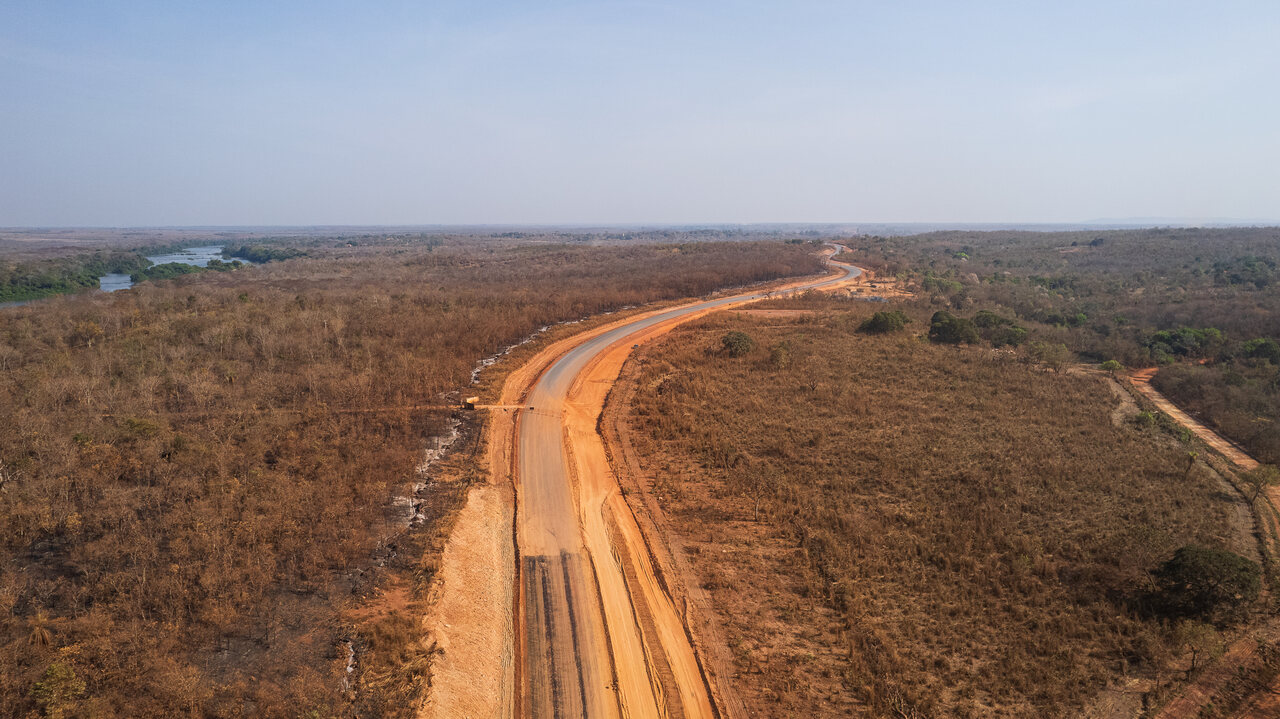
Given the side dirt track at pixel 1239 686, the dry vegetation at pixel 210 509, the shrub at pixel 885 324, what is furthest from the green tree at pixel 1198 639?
the shrub at pixel 885 324

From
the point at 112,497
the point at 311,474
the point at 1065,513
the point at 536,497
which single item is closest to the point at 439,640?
the point at 536,497

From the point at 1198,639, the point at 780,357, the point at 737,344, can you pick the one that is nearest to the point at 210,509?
the point at 1198,639

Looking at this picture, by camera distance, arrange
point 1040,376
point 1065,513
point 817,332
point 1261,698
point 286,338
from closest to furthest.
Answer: point 1261,698 → point 1065,513 → point 1040,376 → point 286,338 → point 817,332

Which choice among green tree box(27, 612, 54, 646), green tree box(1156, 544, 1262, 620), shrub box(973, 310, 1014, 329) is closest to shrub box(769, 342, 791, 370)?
shrub box(973, 310, 1014, 329)

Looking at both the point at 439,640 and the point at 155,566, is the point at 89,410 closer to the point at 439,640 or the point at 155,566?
the point at 155,566

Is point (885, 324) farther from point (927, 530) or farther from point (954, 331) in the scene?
point (927, 530)

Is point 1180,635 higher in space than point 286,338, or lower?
lower

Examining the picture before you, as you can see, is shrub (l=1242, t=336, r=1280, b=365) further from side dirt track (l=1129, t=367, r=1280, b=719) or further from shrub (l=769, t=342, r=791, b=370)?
side dirt track (l=1129, t=367, r=1280, b=719)
